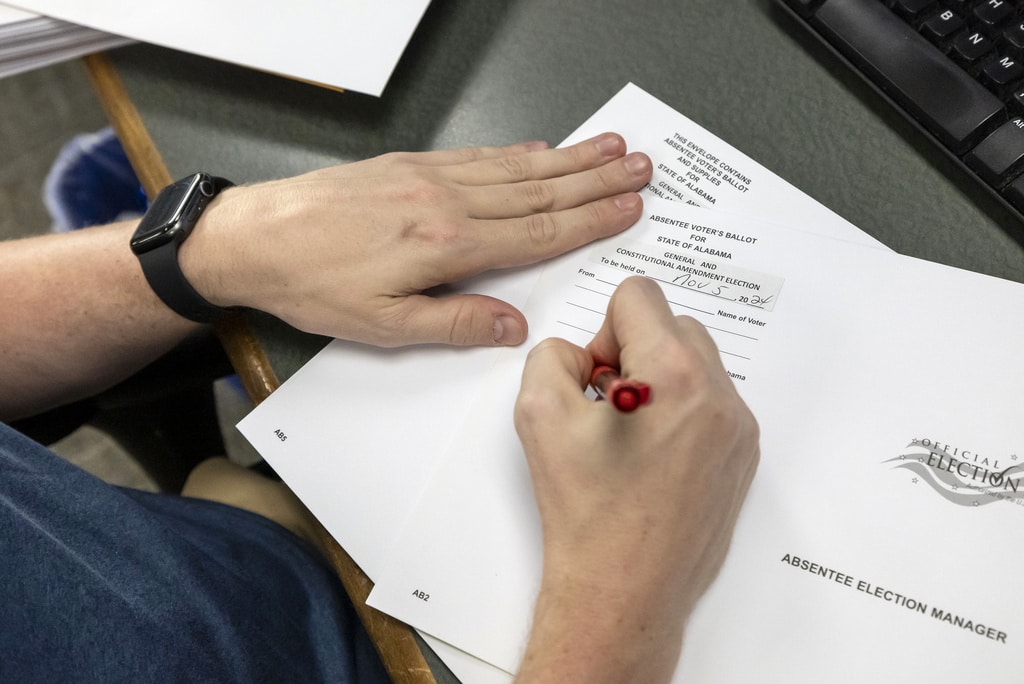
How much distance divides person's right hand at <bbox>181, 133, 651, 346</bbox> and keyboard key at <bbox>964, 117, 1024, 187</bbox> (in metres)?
0.24

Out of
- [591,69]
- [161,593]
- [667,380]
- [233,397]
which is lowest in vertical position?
[233,397]

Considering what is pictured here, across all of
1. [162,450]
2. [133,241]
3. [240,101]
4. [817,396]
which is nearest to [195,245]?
[133,241]

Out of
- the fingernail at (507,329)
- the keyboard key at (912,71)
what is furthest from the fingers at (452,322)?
the keyboard key at (912,71)

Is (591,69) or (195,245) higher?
(591,69)

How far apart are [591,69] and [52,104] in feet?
4.35

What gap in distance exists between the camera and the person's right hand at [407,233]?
52 cm

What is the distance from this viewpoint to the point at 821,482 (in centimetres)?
46

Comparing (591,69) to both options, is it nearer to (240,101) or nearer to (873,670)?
(240,101)

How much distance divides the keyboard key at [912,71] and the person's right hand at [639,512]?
0.28m

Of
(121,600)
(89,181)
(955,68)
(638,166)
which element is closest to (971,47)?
(955,68)

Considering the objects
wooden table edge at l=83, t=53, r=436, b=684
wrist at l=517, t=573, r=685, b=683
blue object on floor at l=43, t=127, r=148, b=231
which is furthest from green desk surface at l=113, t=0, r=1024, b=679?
blue object on floor at l=43, t=127, r=148, b=231

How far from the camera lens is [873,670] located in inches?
16.5

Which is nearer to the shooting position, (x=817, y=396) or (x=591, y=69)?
(x=817, y=396)

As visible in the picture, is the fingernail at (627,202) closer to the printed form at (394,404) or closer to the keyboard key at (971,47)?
the printed form at (394,404)
